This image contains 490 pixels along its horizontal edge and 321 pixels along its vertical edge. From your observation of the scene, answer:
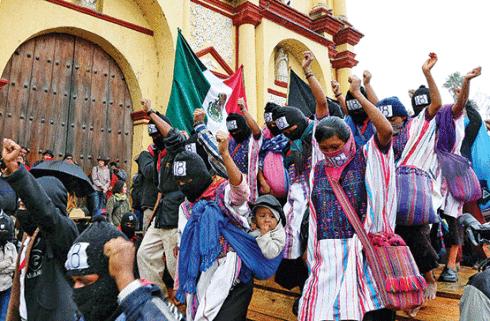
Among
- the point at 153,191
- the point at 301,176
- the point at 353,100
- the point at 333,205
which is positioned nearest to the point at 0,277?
the point at 153,191

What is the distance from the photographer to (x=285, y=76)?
1188 centimetres

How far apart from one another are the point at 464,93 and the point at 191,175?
232cm

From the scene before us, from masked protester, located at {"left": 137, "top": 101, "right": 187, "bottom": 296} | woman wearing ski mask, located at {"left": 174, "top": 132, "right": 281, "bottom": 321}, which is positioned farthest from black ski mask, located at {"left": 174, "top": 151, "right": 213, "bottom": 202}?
masked protester, located at {"left": 137, "top": 101, "right": 187, "bottom": 296}

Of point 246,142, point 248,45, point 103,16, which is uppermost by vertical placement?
Result: point 248,45

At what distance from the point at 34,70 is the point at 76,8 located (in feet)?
4.72

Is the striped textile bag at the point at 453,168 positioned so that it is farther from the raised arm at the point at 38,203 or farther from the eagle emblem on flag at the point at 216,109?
the eagle emblem on flag at the point at 216,109

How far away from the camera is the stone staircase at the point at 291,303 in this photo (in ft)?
9.80

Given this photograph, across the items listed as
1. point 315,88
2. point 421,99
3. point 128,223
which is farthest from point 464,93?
point 128,223

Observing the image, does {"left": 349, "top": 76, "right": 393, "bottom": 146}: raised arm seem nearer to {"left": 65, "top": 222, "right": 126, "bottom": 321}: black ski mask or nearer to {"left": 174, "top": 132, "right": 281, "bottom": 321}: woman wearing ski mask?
{"left": 174, "top": 132, "right": 281, "bottom": 321}: woman wearing ski mask

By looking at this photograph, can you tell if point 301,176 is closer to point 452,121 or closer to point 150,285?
point 452,121

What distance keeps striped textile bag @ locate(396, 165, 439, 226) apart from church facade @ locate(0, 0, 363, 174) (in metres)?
6.36

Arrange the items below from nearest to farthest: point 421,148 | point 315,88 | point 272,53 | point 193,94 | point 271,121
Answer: point 315,88, point 421,148, point 271,121, point 193,94, point 272,53

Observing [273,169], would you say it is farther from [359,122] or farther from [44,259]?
[44,259]

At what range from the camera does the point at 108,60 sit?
8.60 meters
